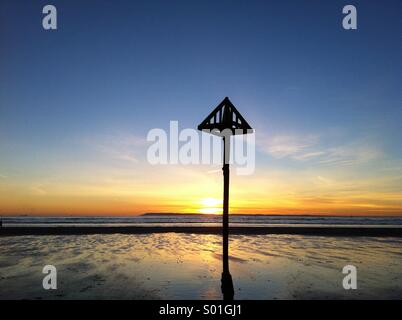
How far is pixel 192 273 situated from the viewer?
16547 mm

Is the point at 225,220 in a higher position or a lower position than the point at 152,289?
higher

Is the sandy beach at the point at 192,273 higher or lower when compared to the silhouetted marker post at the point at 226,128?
lower

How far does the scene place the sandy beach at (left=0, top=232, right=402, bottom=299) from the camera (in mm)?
13117

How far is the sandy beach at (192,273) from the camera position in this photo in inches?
516

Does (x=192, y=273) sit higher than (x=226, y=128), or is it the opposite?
(x=226, y=128)

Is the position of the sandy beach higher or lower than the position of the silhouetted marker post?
lower

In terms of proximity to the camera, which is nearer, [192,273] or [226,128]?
[226,128]

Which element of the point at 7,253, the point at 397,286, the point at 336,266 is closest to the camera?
the point at 397,286
